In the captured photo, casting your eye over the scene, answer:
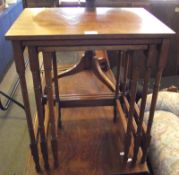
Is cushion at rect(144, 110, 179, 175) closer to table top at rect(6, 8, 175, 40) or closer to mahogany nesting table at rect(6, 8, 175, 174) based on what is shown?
mahogany nesting table at rect(6, 8, 175, 174)

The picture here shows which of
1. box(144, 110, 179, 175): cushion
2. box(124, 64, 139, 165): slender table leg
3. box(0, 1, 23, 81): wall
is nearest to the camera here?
box(124, 64, 139, 165): slender table leg

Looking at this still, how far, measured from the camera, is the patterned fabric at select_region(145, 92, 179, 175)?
0.96 m

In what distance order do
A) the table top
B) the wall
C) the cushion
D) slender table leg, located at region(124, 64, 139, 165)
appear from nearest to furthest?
the table top → slender table leg, located at region(124, 64, 139, 165) → the cushion → the wall

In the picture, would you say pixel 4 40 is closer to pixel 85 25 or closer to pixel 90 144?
pixel 90 144

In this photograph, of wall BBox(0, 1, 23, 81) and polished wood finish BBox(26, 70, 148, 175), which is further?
wall BBox(0, 1, 23, 81)

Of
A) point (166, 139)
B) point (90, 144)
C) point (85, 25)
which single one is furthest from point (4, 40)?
point (166, 139)

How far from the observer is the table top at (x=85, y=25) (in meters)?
0.69

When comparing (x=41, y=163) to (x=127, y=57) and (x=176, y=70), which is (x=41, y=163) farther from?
(x=176, y=70)

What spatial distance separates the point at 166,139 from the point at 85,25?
0.65m

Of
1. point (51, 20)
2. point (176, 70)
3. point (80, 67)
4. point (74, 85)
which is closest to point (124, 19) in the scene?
point (51, 20)

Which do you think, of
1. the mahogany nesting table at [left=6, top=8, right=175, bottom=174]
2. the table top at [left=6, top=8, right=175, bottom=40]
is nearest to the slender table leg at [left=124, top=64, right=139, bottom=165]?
the mahogany nesting table at [left=6, top=8, right=175, bottom=174]

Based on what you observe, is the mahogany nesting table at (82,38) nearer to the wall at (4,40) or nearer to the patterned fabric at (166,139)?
the patterned fabric at (166,139)

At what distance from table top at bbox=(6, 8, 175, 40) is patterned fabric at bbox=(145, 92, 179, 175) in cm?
54

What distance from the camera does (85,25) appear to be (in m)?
0.78
